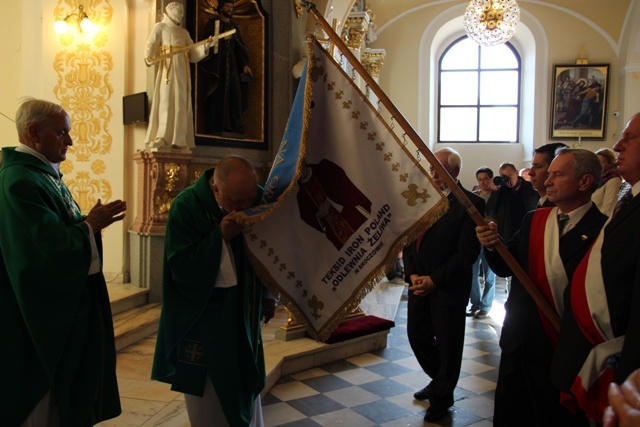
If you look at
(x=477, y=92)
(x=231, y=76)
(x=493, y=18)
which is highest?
(x=493, y=18)

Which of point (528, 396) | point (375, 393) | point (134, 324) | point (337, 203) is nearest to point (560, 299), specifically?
point (528, 396)

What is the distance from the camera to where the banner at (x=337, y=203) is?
Result: 2.40 metres

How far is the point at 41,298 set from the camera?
204 centimetres

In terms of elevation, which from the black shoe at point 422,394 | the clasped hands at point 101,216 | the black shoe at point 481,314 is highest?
the clasped hands at point 101,216

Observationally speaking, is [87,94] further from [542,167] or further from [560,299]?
[560,299]

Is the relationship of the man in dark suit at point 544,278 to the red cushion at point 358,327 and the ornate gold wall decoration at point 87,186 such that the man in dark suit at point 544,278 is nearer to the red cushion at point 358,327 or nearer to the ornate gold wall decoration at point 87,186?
the red cushion at point 358,327

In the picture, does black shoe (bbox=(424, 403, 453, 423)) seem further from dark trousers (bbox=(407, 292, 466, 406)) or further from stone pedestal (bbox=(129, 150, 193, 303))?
stone pedestal (bbox=(129, 150, 193, 303))

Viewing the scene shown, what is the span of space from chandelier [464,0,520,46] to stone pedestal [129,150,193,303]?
249 inches

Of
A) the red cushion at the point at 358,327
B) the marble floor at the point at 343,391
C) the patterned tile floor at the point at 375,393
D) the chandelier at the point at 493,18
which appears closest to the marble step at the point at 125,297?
the marble floor at the point at 343,391

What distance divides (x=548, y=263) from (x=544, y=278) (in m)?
0.07

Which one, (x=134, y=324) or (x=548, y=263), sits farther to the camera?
(x=134, y=324)

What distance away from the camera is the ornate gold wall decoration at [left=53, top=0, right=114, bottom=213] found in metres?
5.52

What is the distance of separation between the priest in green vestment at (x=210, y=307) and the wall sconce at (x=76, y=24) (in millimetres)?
4039

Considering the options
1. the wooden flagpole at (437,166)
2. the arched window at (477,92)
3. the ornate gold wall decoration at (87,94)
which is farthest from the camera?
the arched window at (477,92)
